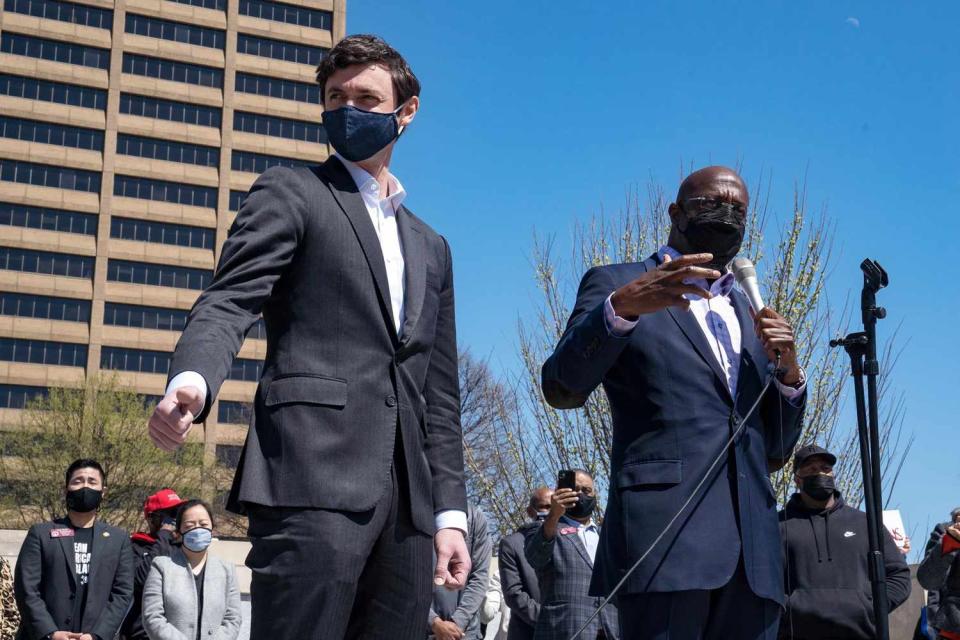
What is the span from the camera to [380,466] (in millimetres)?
2854

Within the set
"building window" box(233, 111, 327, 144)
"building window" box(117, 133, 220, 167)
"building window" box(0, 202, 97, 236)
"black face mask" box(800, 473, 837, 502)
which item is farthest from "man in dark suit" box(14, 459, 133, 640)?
"building window" box(233, 111, 327, 144)

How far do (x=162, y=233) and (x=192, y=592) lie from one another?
67.1 m

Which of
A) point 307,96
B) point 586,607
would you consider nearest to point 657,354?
point 586,607

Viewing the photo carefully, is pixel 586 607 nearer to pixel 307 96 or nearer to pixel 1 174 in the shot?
pixel 1 174

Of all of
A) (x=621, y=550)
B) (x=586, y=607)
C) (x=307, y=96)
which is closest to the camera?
(x=621, y=550)

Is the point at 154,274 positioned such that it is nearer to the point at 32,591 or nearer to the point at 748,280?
the point at 32,591

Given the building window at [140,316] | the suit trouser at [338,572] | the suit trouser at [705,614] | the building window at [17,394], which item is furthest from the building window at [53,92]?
the suit trouser at [338,572]

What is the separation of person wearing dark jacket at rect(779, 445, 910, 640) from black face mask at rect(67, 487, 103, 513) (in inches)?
198

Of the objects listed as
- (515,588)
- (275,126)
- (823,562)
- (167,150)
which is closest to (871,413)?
(823,562)

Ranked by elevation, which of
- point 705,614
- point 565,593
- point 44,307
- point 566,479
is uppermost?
point 705,614

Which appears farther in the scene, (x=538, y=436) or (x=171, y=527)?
(x=538, y=436)

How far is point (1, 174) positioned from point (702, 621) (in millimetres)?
71923

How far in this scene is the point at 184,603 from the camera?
883cm

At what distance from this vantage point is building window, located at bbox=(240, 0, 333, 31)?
77.8 m
